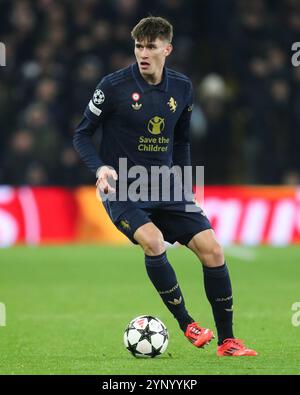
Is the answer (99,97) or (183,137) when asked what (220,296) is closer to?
(183,137)

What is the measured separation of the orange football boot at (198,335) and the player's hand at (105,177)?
100 centimetres

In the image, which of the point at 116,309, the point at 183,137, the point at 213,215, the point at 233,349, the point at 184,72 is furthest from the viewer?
the point at 184,72

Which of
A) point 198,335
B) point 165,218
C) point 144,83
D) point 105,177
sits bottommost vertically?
point 198,335

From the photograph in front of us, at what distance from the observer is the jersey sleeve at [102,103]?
6.93 metres

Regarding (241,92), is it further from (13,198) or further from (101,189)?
(101,189)

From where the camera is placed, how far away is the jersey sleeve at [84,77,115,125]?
273 inches

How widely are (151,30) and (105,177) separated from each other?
99 centimetres

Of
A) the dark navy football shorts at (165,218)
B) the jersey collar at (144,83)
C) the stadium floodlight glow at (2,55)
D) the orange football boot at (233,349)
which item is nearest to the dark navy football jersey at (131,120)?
the jersey collar at (144,83)

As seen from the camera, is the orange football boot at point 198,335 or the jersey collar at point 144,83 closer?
the orange football boot at point 198,335

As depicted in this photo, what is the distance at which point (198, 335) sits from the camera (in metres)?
6.85

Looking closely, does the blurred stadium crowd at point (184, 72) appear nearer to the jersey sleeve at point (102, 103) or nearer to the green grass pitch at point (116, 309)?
the green grass pitch at point (116, 309)

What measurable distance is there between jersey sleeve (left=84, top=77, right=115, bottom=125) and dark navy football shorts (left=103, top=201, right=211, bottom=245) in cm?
55

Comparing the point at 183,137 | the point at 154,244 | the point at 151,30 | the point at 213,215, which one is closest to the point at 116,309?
the point at 183,137
